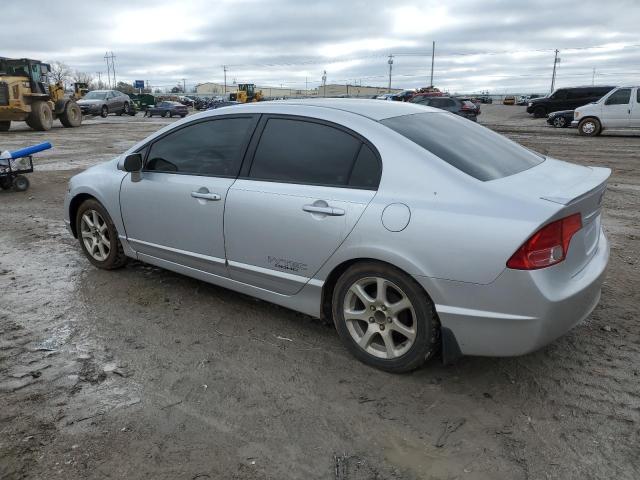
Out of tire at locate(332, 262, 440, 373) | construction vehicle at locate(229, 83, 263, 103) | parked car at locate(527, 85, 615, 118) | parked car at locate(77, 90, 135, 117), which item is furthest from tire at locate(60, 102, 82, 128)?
tire at locate(332, 262, 440, 373)

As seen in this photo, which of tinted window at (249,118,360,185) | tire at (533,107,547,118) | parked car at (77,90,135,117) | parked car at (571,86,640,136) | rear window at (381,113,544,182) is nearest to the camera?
rear window at (381,113,544,182)

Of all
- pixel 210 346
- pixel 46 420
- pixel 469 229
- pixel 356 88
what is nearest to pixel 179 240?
pixel 210 346

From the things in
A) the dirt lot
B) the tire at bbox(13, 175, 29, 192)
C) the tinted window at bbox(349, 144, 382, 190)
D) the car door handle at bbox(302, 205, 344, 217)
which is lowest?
the dirt lot

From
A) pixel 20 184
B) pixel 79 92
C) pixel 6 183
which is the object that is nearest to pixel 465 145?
pixel 20 184

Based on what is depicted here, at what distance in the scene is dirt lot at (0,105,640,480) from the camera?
2447mm

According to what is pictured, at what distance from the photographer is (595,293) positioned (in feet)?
9.89

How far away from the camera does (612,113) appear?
18344 mm

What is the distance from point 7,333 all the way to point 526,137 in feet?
60.3

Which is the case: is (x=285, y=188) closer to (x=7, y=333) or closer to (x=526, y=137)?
(x=7, y=333)

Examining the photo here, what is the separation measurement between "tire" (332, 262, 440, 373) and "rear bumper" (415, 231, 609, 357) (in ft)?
Answer: 0.39

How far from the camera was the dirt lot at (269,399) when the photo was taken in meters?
2.45

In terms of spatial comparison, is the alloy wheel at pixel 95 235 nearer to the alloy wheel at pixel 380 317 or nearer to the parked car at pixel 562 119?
the alloy wheel at pixel 380 317

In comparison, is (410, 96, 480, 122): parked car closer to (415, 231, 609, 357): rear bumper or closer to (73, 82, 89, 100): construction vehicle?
(73, 82, 89, 100): construction vehicle

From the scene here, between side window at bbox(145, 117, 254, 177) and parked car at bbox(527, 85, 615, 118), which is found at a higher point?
parked car at bbox(527, 85, 615, 118)
